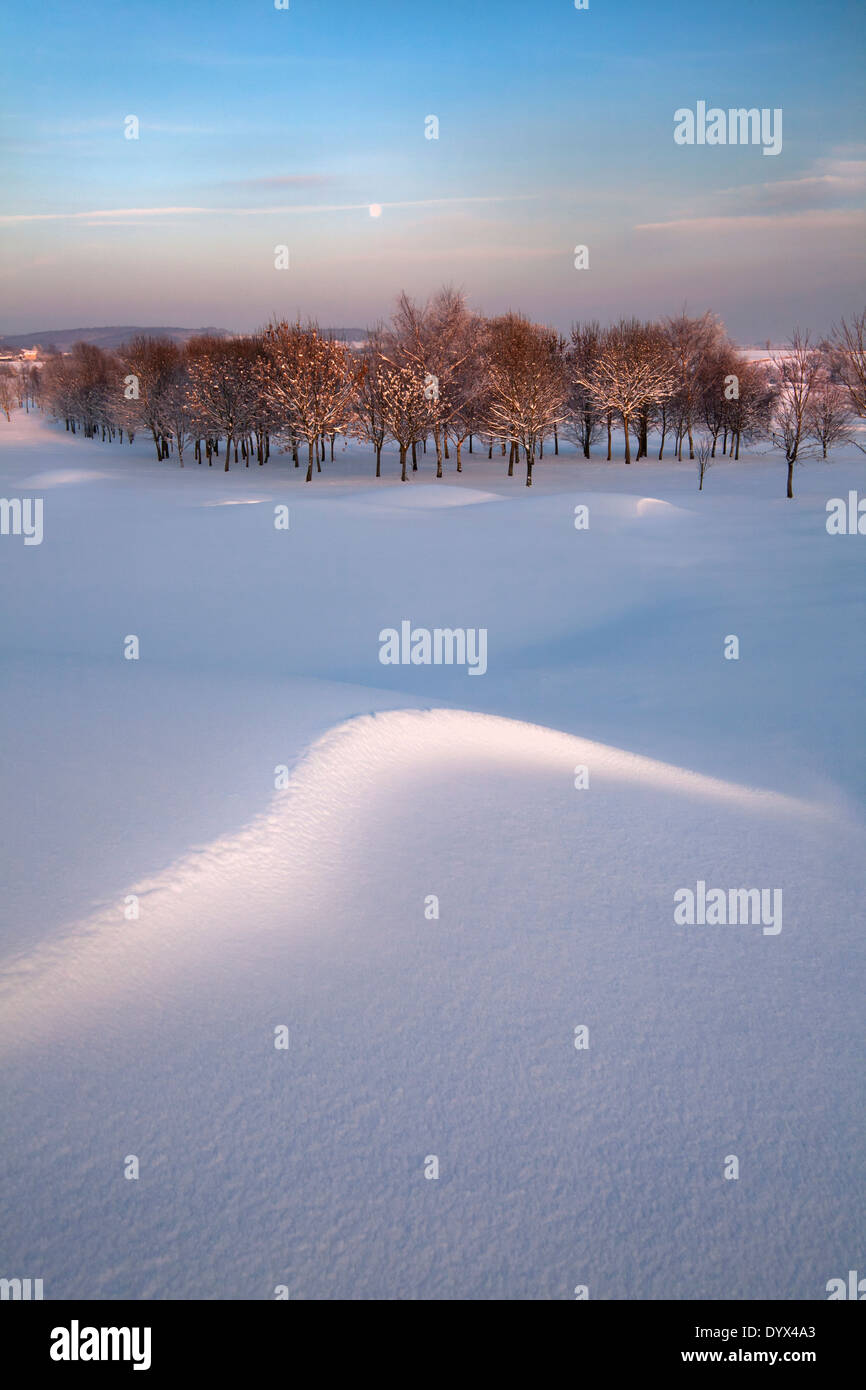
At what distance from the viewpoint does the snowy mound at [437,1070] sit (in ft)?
16.0

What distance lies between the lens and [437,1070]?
6.08 m

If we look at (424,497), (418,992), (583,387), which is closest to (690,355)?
(583,387)

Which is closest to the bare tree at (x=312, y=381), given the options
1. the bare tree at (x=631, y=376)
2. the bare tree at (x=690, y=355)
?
the bare tree at (x=631, y=376)

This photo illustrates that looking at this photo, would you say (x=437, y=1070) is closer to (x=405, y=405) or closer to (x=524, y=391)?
(x=524, y=391)

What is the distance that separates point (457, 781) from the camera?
432 inches

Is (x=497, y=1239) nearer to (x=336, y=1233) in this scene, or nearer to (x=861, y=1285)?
(x=336, y=1233)

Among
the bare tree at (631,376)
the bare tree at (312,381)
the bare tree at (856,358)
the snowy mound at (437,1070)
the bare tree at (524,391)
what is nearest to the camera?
the snowy mound at (437,1070)

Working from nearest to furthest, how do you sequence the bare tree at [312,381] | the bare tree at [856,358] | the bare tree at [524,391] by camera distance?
the bare tree at [856,358] < the bare tree at [524,391] < the bare tree at [312,381]

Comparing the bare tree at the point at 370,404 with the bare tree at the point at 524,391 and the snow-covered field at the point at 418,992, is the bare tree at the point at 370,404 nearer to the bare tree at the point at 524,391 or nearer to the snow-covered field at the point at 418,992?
the bare tree at the point at 524,391

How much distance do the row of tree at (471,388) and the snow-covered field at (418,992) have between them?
129ft

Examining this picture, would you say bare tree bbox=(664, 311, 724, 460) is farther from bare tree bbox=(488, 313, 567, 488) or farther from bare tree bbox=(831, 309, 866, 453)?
bare tree bbox=(831, 309, 866, 453)

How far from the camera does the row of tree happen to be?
5069cm

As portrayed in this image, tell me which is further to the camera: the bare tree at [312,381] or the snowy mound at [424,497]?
the bare tree at [312,381]

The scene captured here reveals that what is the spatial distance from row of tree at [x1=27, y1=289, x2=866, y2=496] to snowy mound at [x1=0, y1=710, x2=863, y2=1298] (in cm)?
4420
